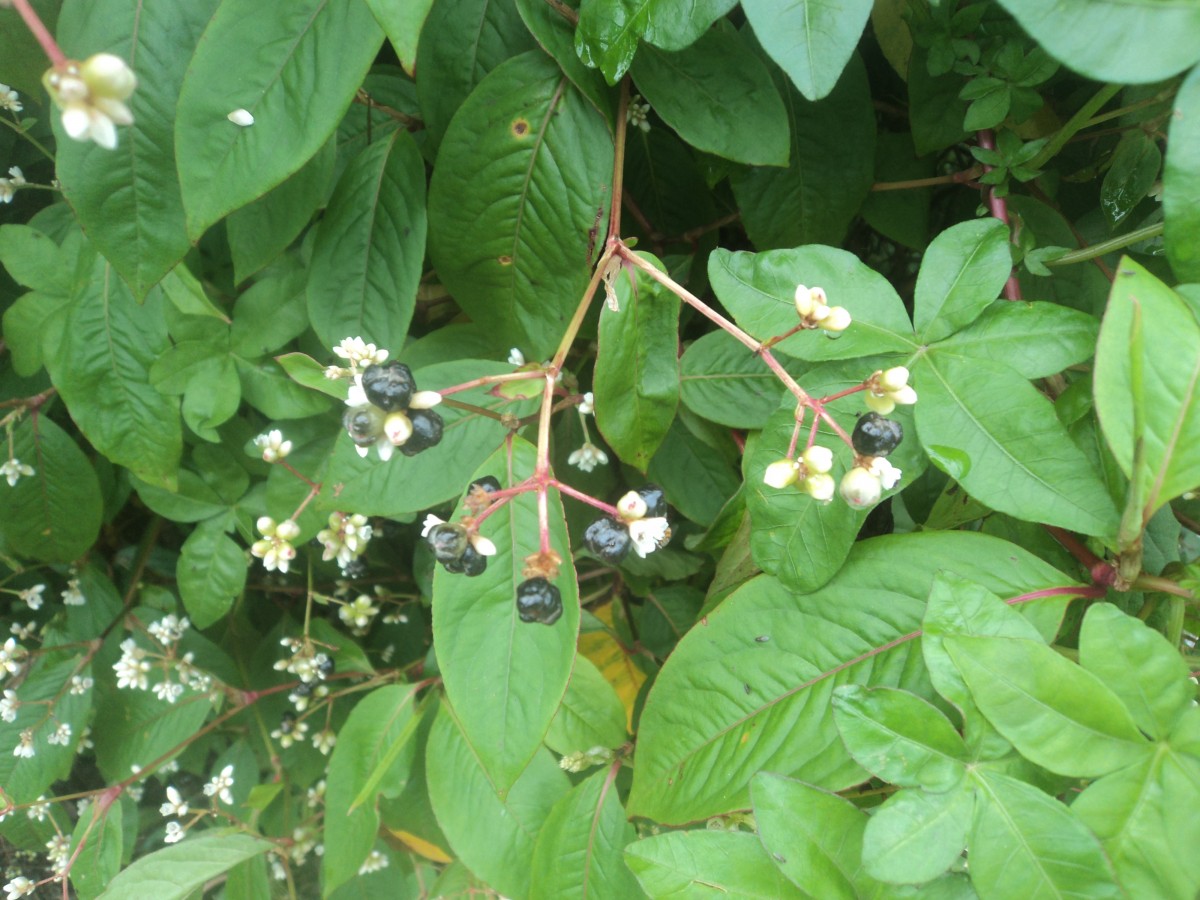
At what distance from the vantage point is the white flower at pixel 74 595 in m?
1.39

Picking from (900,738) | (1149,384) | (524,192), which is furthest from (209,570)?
(1149,384)

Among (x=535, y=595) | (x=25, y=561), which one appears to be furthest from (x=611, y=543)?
(x=25, y=561)

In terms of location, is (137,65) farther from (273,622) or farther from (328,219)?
(273,622)

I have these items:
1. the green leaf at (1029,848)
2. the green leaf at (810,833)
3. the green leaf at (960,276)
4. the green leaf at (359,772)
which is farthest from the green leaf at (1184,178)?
the green leaf at (359,772)

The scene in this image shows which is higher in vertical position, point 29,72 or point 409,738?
point 29,72

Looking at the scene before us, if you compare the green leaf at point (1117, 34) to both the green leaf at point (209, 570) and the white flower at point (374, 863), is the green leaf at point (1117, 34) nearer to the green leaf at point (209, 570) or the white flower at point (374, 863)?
the green leaf at point (209, 570)

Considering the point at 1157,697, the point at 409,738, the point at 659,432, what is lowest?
the point at 409,738

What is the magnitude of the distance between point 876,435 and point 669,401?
243mm

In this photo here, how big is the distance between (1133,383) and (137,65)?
989 mm

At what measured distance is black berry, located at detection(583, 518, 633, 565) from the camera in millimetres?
662

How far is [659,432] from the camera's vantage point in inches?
32.4

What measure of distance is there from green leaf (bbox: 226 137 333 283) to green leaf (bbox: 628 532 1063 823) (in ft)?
2.26

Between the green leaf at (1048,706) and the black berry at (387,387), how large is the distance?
1.68 feet

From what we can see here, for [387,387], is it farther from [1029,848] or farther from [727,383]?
[1029,848]
